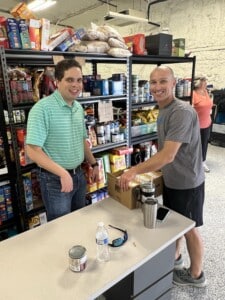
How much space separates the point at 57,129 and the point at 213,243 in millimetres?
1907

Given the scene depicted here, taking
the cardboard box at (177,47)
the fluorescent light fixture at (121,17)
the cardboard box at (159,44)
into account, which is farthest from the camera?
the fluorescent light fixture at (121,17)

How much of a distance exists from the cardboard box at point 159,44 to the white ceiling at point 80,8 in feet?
14.2

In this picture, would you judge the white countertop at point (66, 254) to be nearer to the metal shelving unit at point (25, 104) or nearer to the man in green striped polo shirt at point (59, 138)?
the man in green striped polo shirt at point (59, 138)

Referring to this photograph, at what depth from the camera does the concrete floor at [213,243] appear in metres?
1.81

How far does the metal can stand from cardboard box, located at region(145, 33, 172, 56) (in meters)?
2.51

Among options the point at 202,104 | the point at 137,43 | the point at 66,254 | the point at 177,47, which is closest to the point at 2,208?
the point at 66,254

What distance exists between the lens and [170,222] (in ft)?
4.47

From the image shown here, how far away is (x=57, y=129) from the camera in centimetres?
156

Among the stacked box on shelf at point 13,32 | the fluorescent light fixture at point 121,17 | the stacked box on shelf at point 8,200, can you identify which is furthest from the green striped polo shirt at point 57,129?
the fluorescent light fixture at point 121,17

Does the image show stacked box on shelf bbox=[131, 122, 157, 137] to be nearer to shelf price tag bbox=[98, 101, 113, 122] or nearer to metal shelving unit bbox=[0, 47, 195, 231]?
metal shelving unit bbox=[0, 47, 195, 231]

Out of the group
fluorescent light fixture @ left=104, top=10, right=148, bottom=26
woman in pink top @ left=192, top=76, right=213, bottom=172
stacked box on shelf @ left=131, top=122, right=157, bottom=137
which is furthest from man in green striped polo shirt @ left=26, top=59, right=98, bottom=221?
fluorescent light fixture @ left=104, top=10, right=148, bottom=26

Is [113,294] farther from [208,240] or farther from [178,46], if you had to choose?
[178,46]

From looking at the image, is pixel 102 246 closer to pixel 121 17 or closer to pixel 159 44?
pixel 159 44

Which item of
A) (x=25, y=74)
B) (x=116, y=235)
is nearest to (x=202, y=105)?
(x=25, y=74)
